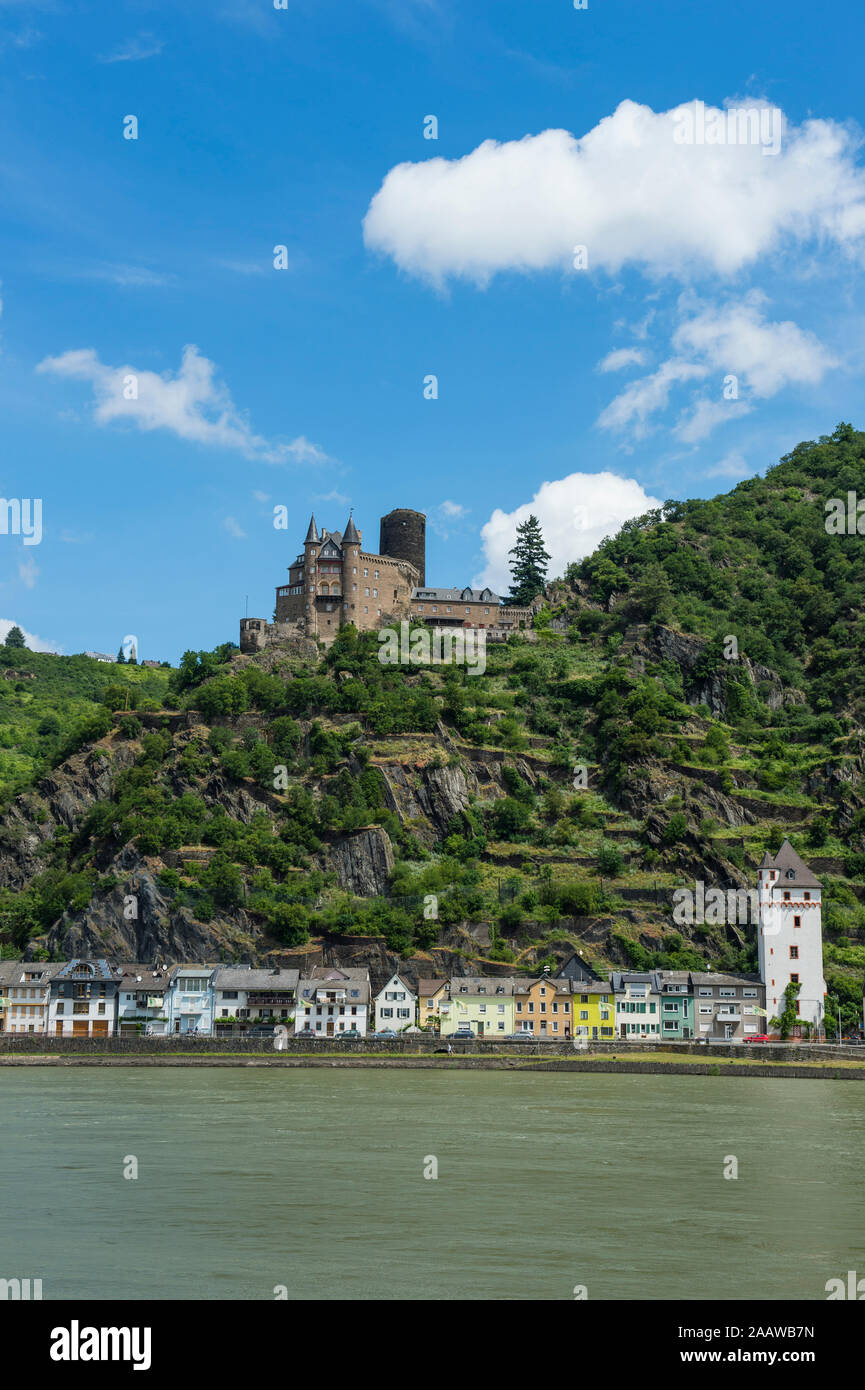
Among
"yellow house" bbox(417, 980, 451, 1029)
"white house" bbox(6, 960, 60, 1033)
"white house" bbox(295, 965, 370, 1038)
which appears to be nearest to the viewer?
"yellow house" bbox(417, 980, 451, 1029)

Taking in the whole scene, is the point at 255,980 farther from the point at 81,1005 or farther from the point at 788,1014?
the point at 788,1014

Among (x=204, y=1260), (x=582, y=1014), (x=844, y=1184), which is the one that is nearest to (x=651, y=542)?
(x=582, y=1014)

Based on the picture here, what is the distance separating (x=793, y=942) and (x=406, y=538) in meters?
71.9

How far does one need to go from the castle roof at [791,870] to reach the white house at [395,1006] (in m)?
25.8

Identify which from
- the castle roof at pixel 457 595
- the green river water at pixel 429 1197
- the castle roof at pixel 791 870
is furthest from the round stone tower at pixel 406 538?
the green river water at pixel 429 1197

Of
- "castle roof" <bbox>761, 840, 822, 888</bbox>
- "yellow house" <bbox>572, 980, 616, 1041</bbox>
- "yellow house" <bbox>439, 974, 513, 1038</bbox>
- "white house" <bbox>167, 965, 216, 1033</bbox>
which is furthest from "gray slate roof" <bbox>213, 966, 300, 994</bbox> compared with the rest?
"castle roof" <bbox>761, 840, 822, 888</bbox>

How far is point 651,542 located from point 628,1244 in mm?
128313

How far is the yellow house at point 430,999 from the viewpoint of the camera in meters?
87.4

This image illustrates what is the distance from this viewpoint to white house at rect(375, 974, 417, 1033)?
87562mm

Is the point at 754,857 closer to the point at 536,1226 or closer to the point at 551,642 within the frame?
the point at 551,642

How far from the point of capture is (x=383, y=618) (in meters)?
133

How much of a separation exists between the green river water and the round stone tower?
94233 millimetres

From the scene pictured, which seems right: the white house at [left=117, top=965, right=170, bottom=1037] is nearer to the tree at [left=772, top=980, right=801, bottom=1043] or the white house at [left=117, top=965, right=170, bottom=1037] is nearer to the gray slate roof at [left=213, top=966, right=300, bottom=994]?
the gray slate roof at [left=213, top=966, right=300, bottom=994]

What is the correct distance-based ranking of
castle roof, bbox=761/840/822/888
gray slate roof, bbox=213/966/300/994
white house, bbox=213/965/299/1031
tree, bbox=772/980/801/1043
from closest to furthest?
1. tree, bbox=772/980/801/1043
2. white house, bbox=213/965/299/1031
3. gray slate roof, bbox=213/966/300/994
4. castle roof, bbox=761/840/822/888
